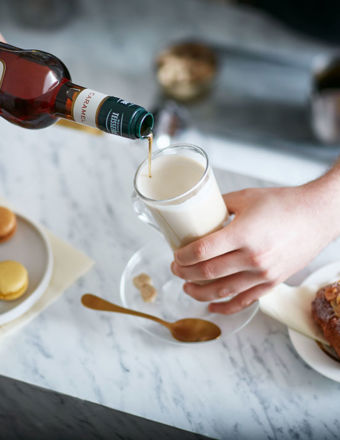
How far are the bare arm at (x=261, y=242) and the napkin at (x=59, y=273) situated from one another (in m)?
0.24

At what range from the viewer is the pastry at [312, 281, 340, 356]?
2.90ft

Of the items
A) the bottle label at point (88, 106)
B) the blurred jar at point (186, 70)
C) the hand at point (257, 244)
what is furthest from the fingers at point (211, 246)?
the blurred jar at point (186, 70)

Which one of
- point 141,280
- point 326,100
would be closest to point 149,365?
point 141,280

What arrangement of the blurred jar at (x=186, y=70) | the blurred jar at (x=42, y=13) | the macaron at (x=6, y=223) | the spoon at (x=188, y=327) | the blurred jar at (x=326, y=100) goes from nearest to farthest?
the spoon at (x=188, y=327), the macaron at (x=6, y=223), the blurred jar at (x=326, y=100), the blurred jar at (x=186, y=70), the blurred jar at (x=42, y=13)

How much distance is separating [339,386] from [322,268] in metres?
0.21

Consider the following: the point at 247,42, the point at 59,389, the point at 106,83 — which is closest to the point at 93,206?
the point at 59,389

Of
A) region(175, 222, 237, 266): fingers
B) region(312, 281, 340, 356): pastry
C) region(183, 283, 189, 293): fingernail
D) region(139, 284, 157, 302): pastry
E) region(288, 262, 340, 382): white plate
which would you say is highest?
region(175, 222, 237, 266): fingers

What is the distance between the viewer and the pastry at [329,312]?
0.88 m

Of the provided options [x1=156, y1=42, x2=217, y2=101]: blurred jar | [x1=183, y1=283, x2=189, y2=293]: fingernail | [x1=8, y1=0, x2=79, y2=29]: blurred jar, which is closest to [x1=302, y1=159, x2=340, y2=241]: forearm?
[x1=183, y1=283, x2=189, y2=293]: fingernail

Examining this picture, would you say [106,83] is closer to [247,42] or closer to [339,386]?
[247,42]

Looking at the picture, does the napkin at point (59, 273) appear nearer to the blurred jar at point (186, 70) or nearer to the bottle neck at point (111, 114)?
the bottle neck at point (111, 114)

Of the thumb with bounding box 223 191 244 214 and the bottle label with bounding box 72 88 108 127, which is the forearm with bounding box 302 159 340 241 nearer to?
the thumb with bounding box 223 191 244 214

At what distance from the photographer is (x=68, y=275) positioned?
3.59ft

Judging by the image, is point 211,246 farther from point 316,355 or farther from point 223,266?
point 316,355
